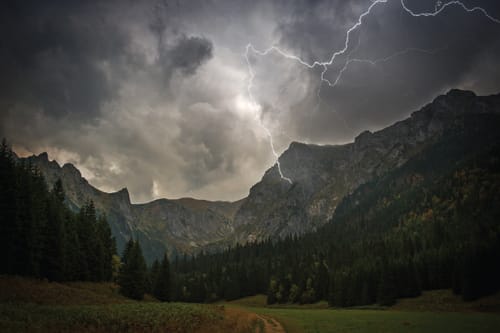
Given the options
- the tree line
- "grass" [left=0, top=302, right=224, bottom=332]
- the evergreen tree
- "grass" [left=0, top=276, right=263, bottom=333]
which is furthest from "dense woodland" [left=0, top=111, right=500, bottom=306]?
"grass" [left=0, top=302, right=224, bottom=332]

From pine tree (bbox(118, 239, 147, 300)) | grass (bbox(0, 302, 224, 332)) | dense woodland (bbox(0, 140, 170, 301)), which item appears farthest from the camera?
pine tree (bbox(118, 239, 147, 300))

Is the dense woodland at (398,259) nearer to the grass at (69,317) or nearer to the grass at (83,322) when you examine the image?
the grass at (69,317)

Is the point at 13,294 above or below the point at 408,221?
below

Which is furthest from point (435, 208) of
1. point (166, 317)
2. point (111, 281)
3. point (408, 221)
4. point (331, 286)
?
point (166, 317)

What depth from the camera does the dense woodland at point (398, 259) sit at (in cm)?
7869

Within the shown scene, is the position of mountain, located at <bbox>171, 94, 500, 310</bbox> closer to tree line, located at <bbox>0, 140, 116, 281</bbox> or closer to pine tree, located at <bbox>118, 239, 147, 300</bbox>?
pine tree, located at <bbox>118, 239, 147, 300</bbox>

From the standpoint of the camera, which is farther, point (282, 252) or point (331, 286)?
point (282, 252)

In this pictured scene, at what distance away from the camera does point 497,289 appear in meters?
66.1

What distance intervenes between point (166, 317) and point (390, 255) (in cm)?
9762

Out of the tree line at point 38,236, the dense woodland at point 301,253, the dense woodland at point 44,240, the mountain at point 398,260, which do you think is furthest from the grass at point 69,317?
the mountain at point 398,260

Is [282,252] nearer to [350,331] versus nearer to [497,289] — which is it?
[497,289]

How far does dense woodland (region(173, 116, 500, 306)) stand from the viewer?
7869cm

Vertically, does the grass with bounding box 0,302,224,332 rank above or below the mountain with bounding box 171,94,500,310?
below

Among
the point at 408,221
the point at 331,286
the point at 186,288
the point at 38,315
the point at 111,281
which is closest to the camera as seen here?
the point at 38,315
